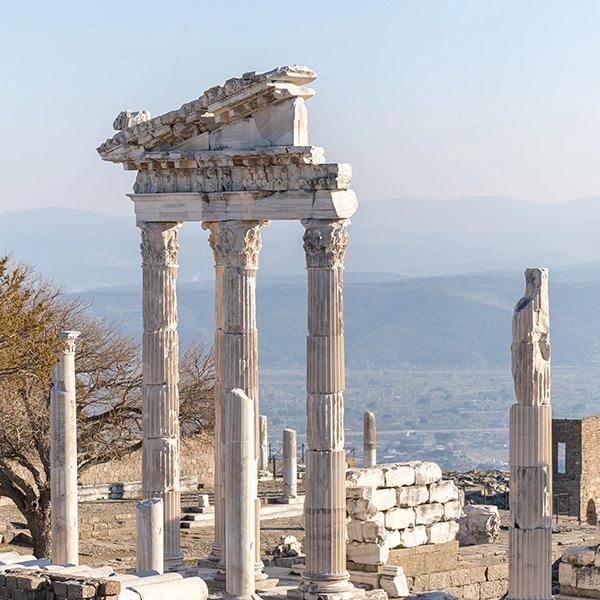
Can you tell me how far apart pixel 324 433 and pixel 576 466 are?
31.2 metres

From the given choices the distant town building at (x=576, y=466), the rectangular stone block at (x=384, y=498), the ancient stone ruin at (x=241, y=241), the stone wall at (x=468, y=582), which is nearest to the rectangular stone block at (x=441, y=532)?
the stone wall at (x=468, y=582)

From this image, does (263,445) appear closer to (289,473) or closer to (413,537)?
(289,473)

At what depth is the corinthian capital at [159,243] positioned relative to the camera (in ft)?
120

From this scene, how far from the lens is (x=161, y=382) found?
→ 37.2 meters

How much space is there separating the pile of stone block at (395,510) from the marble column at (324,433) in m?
3.84

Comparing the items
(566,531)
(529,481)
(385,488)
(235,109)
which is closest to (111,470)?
(566,531)

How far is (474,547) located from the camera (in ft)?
145

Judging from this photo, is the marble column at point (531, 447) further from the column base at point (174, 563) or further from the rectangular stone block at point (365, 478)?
the rectangular stone block at point (365, 478)

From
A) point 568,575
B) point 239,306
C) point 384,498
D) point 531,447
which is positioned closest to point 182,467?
point 384,498

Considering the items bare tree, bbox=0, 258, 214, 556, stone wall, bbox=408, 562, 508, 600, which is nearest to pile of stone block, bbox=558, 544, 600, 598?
stone wall, bbox=408, 562, 508, 600

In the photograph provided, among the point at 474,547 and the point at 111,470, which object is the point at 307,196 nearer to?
the point at 474,547

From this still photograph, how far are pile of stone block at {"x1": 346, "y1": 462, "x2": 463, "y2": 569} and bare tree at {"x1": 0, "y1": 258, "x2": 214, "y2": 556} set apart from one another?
814cm

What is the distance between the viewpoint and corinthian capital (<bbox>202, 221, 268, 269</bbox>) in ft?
118

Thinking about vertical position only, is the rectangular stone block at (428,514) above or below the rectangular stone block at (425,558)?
above
